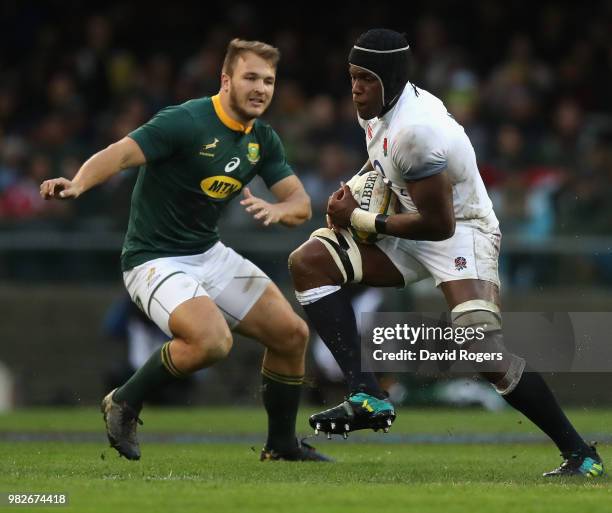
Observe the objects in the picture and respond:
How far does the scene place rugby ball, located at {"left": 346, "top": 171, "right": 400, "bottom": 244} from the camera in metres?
8.57

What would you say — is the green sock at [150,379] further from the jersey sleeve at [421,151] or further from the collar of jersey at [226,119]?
the jersey sleeve at [421,151]

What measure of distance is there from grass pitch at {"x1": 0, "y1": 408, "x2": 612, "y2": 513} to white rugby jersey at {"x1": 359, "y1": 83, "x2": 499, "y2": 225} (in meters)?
1.65

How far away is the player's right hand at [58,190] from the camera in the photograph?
26.0 feet

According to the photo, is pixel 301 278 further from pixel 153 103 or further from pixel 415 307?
pixel 153 103

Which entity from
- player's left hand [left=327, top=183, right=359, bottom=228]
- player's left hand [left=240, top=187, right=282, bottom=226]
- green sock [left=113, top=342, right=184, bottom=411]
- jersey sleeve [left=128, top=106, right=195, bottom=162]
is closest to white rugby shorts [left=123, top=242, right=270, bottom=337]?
green sock [left=113, top=342, right=184, bottom=411]

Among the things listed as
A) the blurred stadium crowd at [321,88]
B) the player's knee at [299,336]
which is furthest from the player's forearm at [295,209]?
the blurred stadium crowd at [321,88]

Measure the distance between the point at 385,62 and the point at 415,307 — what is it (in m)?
7.78

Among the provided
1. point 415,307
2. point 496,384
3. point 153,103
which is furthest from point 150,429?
point 153,103

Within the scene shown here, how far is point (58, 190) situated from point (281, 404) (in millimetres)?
2210

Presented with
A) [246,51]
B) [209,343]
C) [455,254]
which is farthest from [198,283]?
[455,254]

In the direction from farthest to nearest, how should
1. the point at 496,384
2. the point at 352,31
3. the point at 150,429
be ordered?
1. the point at 352,31
2. the point at 150,429
3. the point at 496,384

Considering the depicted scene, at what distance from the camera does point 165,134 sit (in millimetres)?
8773

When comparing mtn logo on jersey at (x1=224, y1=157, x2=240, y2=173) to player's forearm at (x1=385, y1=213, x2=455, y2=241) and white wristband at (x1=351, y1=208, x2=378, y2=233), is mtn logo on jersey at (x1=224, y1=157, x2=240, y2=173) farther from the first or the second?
player's forearm at (x1=385, y1=213, x2=455, y2=241)

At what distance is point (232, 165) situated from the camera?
912 centimetres
